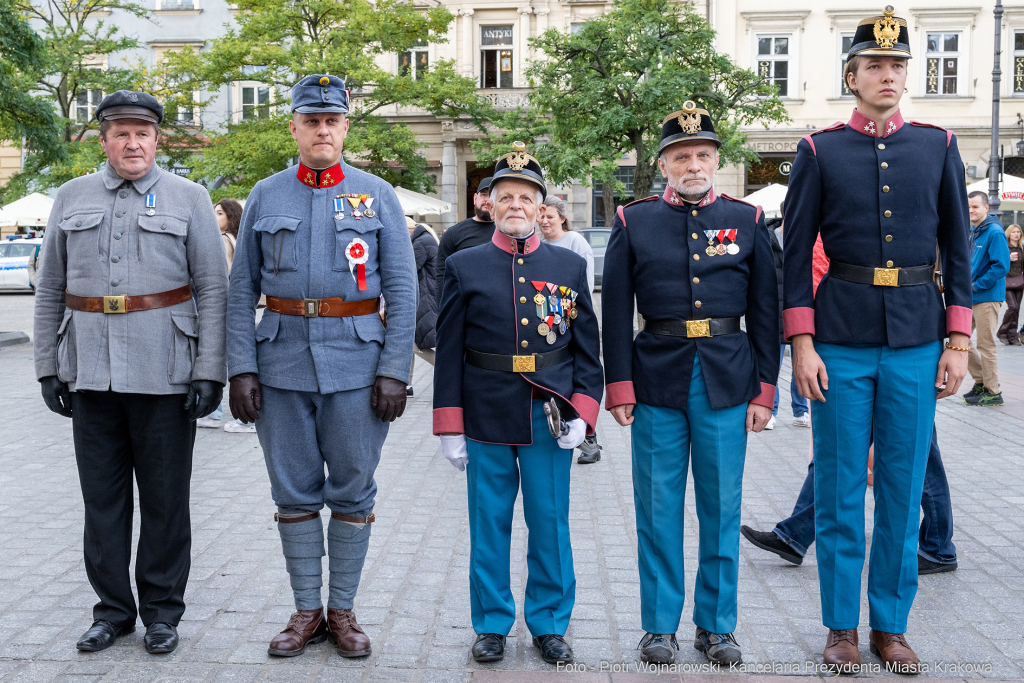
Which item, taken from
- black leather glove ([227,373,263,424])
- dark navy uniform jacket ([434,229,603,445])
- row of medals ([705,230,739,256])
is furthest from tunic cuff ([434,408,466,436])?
row of medals ([705,230,739,256])

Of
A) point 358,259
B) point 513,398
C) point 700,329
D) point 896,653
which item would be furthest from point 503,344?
point 896,653

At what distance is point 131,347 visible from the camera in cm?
396

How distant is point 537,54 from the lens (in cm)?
3262

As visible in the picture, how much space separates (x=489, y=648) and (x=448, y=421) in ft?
2.87

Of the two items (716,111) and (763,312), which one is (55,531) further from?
(716,111)

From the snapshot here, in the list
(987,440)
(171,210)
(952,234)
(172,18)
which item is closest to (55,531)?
(171,210)

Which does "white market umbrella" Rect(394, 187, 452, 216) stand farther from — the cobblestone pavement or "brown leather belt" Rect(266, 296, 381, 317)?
"brown leather belt" Rect(266, 296, 381, 317)

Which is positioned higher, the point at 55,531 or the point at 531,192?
the point at 531,192

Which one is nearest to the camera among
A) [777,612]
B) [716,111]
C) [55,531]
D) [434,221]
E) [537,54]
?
[777,612]

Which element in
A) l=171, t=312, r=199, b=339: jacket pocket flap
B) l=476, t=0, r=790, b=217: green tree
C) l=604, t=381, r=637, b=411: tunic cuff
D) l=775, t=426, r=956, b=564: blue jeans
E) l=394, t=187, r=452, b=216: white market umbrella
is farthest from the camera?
l=476, t=0, r=790, b=217: green tree

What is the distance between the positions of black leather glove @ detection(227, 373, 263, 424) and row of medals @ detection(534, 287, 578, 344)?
1113 mm

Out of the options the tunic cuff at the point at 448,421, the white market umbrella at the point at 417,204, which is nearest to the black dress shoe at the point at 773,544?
the tunic cuff at the point at 448,421

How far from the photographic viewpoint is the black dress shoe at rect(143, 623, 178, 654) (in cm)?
389

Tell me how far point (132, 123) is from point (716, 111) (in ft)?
67.5
